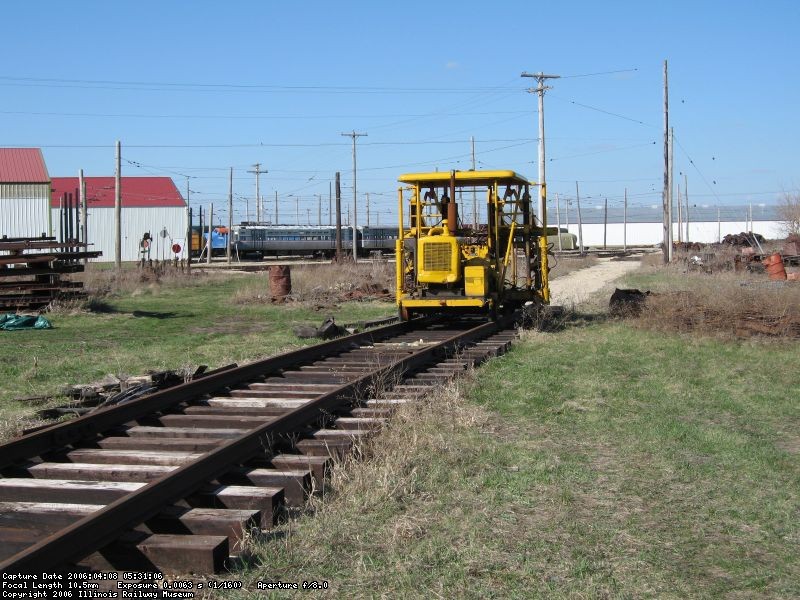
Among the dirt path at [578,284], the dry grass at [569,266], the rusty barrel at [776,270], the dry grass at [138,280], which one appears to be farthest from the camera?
the dry grass at [569,266]

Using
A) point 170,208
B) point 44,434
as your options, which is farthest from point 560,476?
point 170,208

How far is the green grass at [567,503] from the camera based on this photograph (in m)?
4.68

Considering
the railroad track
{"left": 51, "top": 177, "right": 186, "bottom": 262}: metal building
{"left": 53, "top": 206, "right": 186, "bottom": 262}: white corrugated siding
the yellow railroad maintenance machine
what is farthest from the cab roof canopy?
{"left": 53, "top": 206, "right": 186, "bottom": 262}: white corrugated siding

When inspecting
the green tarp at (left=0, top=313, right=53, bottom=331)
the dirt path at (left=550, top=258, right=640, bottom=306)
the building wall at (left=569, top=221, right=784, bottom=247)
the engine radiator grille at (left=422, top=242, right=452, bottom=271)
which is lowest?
the green tarp at (left=0, top=313, right=53, bottom=331)

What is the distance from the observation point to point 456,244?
16109mm

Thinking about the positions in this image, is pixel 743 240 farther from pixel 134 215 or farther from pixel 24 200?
pixel 134 215

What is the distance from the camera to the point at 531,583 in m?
4.59

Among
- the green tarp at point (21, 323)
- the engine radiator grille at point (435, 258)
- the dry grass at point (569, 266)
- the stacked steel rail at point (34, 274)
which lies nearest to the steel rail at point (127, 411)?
the engine radiator grille at point (435, 258)

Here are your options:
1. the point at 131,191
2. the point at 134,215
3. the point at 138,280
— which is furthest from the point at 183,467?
the point at 131,191

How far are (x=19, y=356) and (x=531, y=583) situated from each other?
37.3ft

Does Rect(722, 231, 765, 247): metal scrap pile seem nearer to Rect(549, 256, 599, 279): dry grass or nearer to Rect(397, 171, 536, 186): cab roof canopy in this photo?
Rect(549, 256, 599, 279): dry grass

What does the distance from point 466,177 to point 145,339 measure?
21.4 ft

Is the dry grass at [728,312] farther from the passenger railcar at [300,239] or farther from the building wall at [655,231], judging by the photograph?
the building wall at [655,231]

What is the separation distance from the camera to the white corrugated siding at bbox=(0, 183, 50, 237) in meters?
52.9
